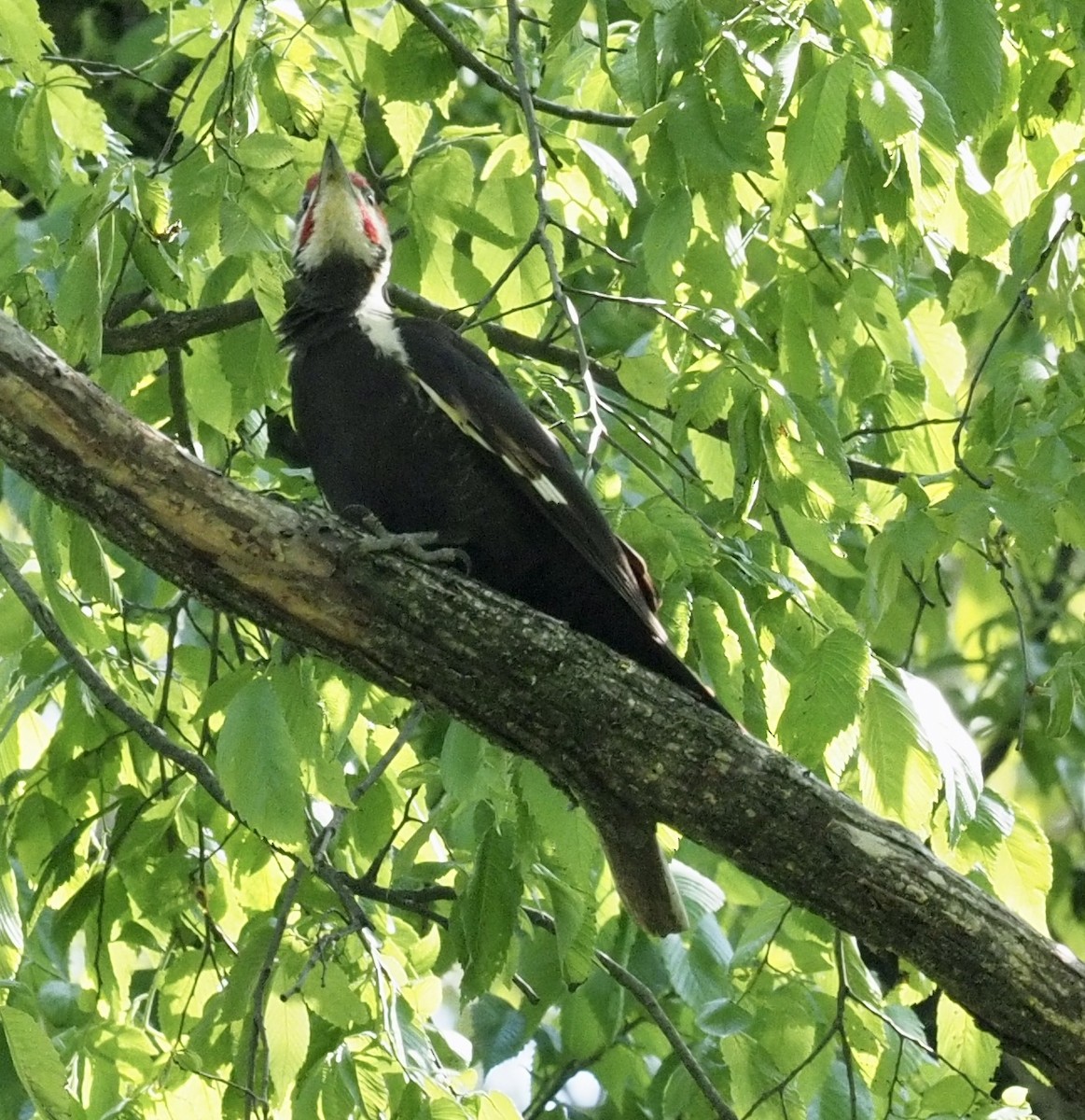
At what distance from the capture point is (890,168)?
2207mm

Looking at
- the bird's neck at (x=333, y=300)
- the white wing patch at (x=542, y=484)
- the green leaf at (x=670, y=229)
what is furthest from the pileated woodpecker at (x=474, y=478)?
the green leaf at (x=670, y=229)

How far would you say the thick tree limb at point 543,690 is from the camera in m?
2.21

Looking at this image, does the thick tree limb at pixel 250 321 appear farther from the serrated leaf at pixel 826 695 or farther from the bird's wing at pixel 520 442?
the serrated leaf at pixel 826 695

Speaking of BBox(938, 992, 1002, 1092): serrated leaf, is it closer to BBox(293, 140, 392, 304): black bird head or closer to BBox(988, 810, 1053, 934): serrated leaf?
BBox(988, 810, 1053, 934): serrated leaf

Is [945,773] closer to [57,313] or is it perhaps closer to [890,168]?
[890,168]

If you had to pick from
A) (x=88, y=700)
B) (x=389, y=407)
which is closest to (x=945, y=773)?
(x=389, y=407)

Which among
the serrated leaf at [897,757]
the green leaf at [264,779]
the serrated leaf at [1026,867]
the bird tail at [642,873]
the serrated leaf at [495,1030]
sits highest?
the serrated leaf at [897,757]

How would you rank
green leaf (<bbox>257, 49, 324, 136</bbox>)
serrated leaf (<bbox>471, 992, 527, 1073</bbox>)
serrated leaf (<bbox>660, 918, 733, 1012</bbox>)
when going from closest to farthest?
green leaf (<bbox>257, 49, 324, 136</bbox>) < serrated leaf (<bbox>660, 918, 733, 1012</bbox>) < serrated leaf (<bbox>471, 992, 527, 1073</bbox>)

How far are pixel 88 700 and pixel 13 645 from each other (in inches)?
7.1

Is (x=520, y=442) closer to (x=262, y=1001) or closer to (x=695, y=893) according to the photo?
(x=695, y=893)

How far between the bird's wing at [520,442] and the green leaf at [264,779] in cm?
72

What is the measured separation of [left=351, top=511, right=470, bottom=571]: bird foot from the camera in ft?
7.56

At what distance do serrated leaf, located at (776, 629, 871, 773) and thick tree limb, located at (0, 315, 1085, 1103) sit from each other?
0.11 meters

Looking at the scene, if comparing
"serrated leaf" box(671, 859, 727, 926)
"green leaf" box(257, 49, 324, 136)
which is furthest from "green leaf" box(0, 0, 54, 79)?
"serrated leaf" box(671, 859, 727, 926)
